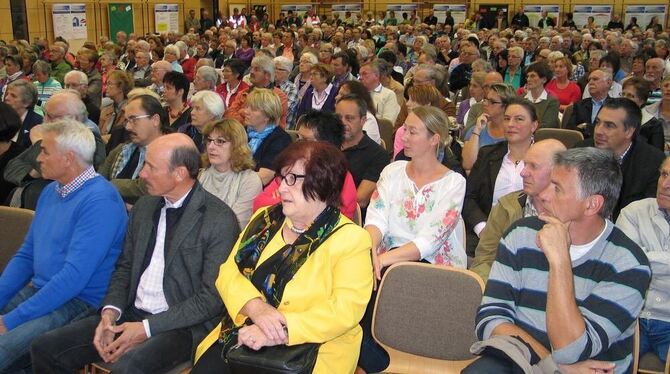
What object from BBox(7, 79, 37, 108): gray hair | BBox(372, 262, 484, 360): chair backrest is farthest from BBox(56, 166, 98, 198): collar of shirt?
BBox(7, 79, 37, 108): gray hair

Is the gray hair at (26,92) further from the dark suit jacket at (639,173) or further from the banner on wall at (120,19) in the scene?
the banner on wall at (120,19)

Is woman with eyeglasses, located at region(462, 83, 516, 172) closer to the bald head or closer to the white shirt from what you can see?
the bald head

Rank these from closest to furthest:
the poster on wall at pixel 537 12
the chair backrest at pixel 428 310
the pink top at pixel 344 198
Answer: the chair backrest at pixel 428 310 → the pink top at pixel 344 198 → the poster on wall at pixel 537 12

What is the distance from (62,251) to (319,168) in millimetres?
1313

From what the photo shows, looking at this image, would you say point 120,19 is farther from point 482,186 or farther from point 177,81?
point 482,186

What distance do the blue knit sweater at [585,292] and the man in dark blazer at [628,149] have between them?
5.91 ft

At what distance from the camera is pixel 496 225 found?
298cm

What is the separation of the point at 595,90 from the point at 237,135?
4.00 m

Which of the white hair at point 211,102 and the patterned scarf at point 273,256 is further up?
the white hair at point 211,102

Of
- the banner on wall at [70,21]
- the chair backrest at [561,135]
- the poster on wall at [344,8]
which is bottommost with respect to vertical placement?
the chair backrest at [561,135]

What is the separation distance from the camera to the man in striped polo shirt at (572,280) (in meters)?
2.04

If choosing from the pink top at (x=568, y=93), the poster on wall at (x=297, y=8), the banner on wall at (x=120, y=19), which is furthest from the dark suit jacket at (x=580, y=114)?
the poster on wall at (x=297, y=8)

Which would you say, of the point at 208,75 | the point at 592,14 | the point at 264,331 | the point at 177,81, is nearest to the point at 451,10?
the point at 592,14

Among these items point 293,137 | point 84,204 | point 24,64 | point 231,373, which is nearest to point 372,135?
point 293,137
